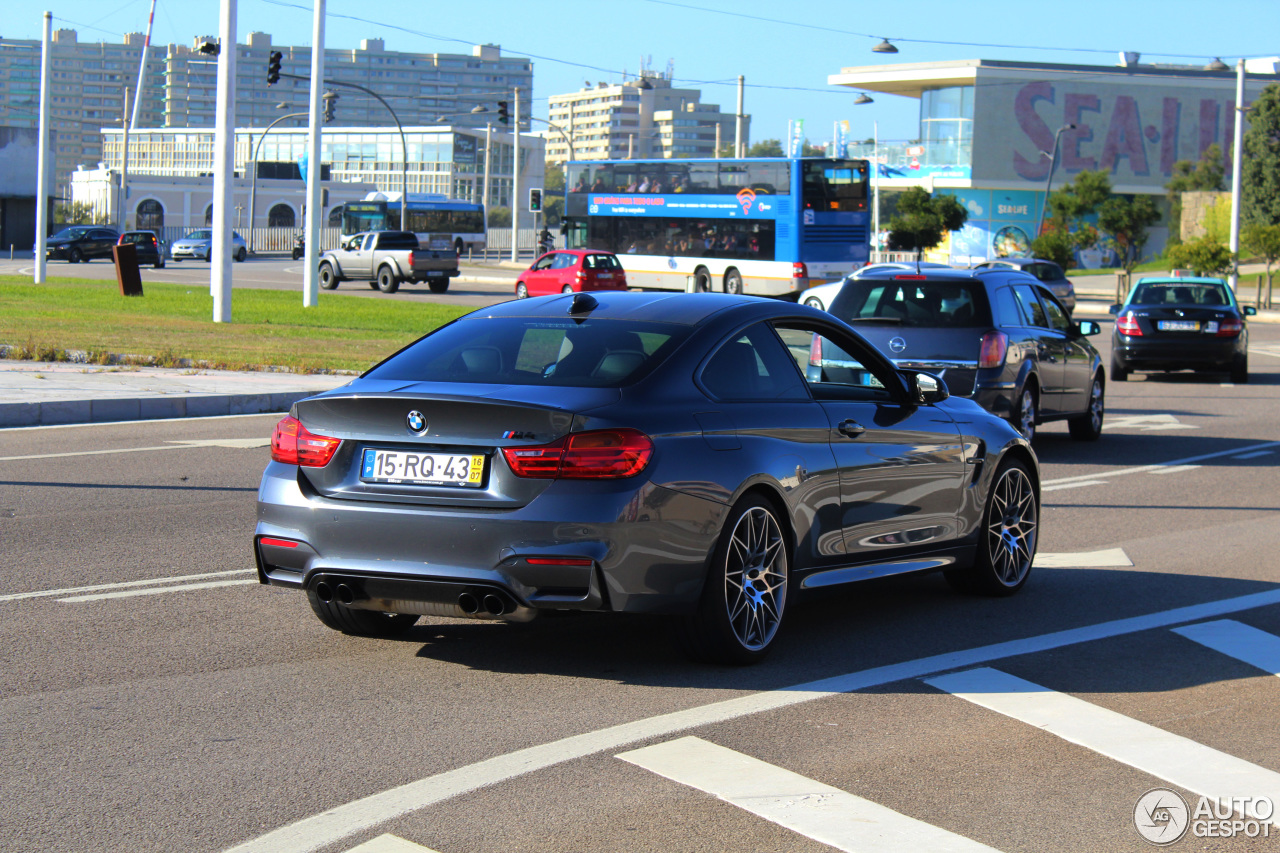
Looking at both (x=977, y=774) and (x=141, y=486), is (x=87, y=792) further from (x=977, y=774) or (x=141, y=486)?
(x=141, y=486)

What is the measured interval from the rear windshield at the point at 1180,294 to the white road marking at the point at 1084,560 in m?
15.2

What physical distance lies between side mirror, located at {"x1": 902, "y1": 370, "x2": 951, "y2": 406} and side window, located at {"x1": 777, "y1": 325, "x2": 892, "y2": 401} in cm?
Result: 12

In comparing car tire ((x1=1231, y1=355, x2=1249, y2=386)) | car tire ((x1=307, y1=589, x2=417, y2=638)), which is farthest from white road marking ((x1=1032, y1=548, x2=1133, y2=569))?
car tire ((x1=1231, y1=355, x2=1249, y2=386))

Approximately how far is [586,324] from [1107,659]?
258 centimetres

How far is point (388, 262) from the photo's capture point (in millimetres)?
47500

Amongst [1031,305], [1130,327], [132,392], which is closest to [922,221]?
[1130,327]

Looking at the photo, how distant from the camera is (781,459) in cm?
598

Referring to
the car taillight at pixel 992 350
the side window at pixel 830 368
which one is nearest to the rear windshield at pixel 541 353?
the side window at pixel 830 368

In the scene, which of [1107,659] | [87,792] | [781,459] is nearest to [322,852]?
[87,792]

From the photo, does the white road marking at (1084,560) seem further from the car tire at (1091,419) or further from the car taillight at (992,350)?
the car tire at (1091,419)

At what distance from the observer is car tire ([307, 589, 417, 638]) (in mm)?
6242

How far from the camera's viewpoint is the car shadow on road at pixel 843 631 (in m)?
5.89

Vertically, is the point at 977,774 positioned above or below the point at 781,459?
below

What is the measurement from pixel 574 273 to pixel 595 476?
37.9m
